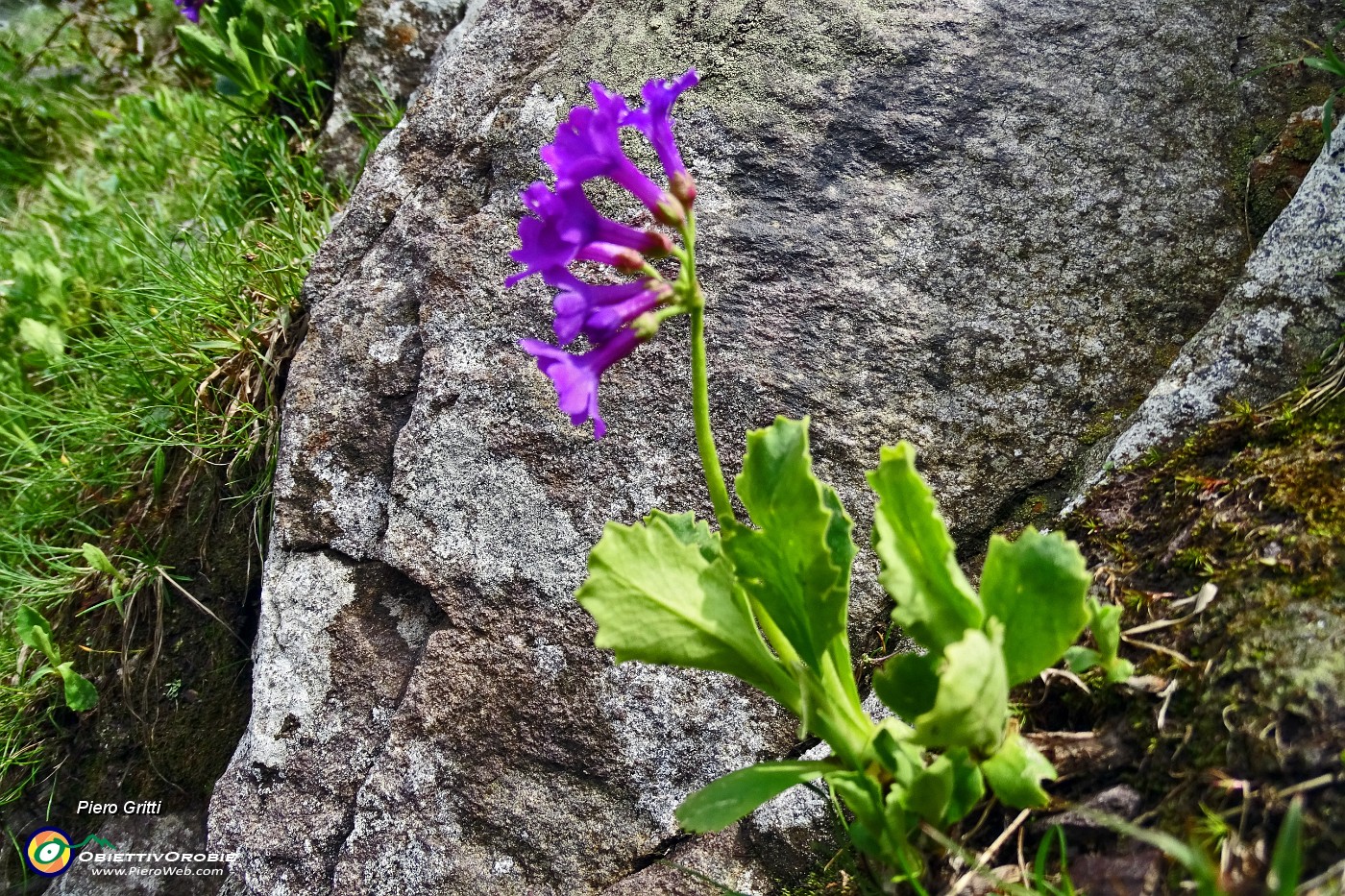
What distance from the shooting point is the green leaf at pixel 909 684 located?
177 centimetres

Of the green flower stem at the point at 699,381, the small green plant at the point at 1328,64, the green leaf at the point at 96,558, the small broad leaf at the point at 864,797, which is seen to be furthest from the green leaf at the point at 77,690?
the small green plant at the point at 1328,64

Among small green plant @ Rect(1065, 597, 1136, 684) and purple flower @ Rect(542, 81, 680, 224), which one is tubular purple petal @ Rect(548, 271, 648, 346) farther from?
small green plant @ Rect(1065, 597, 1136, 684)

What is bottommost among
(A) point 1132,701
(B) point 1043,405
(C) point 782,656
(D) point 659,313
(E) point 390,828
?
(E) point 390,828

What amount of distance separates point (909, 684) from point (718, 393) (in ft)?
3.26

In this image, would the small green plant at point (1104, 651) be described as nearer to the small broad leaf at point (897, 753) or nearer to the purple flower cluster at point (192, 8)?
the small broad leaf at point (897, 753)

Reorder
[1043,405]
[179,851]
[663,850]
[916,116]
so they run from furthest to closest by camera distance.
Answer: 1. [179,851]
2. [916,116]
3. [1043,405]
4. [663,850]

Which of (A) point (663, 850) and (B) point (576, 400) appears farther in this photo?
(A) point (663, 850)

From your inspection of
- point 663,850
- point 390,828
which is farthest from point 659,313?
point 390,828

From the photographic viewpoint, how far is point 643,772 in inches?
90.7

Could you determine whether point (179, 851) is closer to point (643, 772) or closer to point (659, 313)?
point (643, 772)

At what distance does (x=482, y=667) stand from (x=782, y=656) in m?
0.95

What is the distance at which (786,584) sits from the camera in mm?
1774

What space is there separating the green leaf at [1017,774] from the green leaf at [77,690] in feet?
9.89

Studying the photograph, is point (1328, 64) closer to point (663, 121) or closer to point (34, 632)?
point (663, 121)
